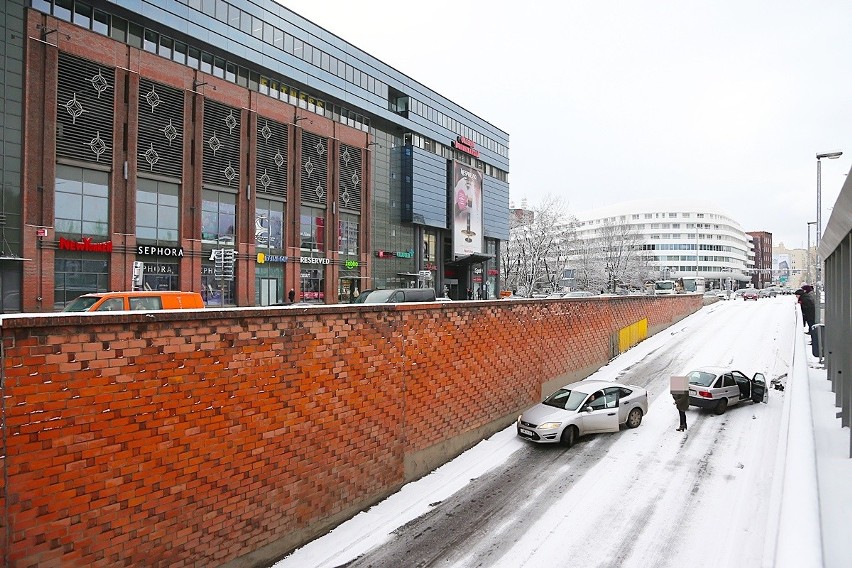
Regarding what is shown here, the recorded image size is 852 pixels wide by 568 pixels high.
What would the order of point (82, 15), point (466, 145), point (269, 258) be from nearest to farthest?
point (82, 15) → point (269, 258) → point (466, 145)

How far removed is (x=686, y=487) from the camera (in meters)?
11.2

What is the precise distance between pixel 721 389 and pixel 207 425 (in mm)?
15740

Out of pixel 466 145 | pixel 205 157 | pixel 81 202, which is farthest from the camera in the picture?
pixel 466 145

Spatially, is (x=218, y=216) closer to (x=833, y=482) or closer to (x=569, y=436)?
(x=569, y=436)

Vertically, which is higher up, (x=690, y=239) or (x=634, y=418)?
→ (x=690, y=239)

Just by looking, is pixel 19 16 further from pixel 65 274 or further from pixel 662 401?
pixel 662 401

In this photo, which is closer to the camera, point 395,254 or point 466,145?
point 395,254

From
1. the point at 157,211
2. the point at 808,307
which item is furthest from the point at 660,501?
the point at 157,211

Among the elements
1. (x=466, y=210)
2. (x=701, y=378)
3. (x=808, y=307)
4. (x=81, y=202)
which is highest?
(x=466, y=210)

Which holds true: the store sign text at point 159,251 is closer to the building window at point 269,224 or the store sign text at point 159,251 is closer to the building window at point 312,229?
the building window at point 269,224

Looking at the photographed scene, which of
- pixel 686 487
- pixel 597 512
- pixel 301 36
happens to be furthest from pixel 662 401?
pixel 301 36

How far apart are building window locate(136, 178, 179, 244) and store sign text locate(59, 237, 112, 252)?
205cm

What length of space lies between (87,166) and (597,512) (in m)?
27.6

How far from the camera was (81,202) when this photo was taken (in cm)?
2586
